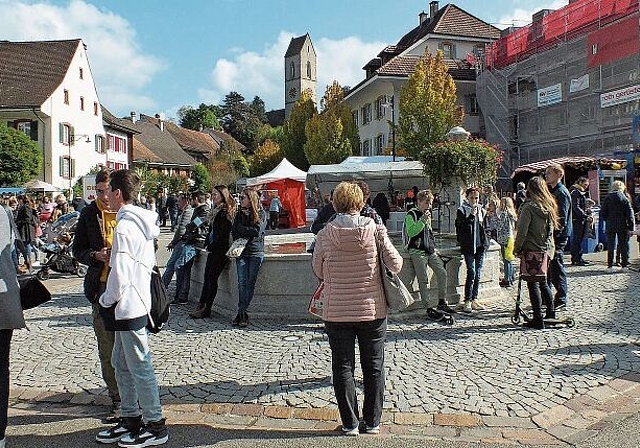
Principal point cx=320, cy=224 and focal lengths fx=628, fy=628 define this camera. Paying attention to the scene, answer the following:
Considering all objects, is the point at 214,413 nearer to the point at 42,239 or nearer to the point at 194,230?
the point at 194,230

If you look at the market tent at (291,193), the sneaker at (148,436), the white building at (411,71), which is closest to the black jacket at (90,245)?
the sneaker at (148,436)

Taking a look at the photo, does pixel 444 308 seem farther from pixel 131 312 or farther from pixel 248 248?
pixel 131 312

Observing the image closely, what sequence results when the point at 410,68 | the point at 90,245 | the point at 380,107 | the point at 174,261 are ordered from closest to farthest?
the point at 90,245, the point at 174,261, the point at 410,68, the point at 380,107

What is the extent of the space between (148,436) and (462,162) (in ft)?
55.1

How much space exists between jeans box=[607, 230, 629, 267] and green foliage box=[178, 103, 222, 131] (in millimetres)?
101541

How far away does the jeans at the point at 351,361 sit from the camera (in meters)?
4.67

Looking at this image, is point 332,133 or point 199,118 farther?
point 199,118

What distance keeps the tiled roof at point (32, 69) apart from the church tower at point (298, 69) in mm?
53260

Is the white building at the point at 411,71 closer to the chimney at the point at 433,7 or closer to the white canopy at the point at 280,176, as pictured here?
the chimney at the point at 433,7

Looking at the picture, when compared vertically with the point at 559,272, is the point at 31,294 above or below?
above

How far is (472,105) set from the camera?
4166cm

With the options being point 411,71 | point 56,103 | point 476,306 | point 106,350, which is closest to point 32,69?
point 56,103

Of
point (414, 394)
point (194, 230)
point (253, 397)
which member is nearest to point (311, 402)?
point (253, 397)

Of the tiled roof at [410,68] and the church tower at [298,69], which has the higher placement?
the church tower at [298,69]
